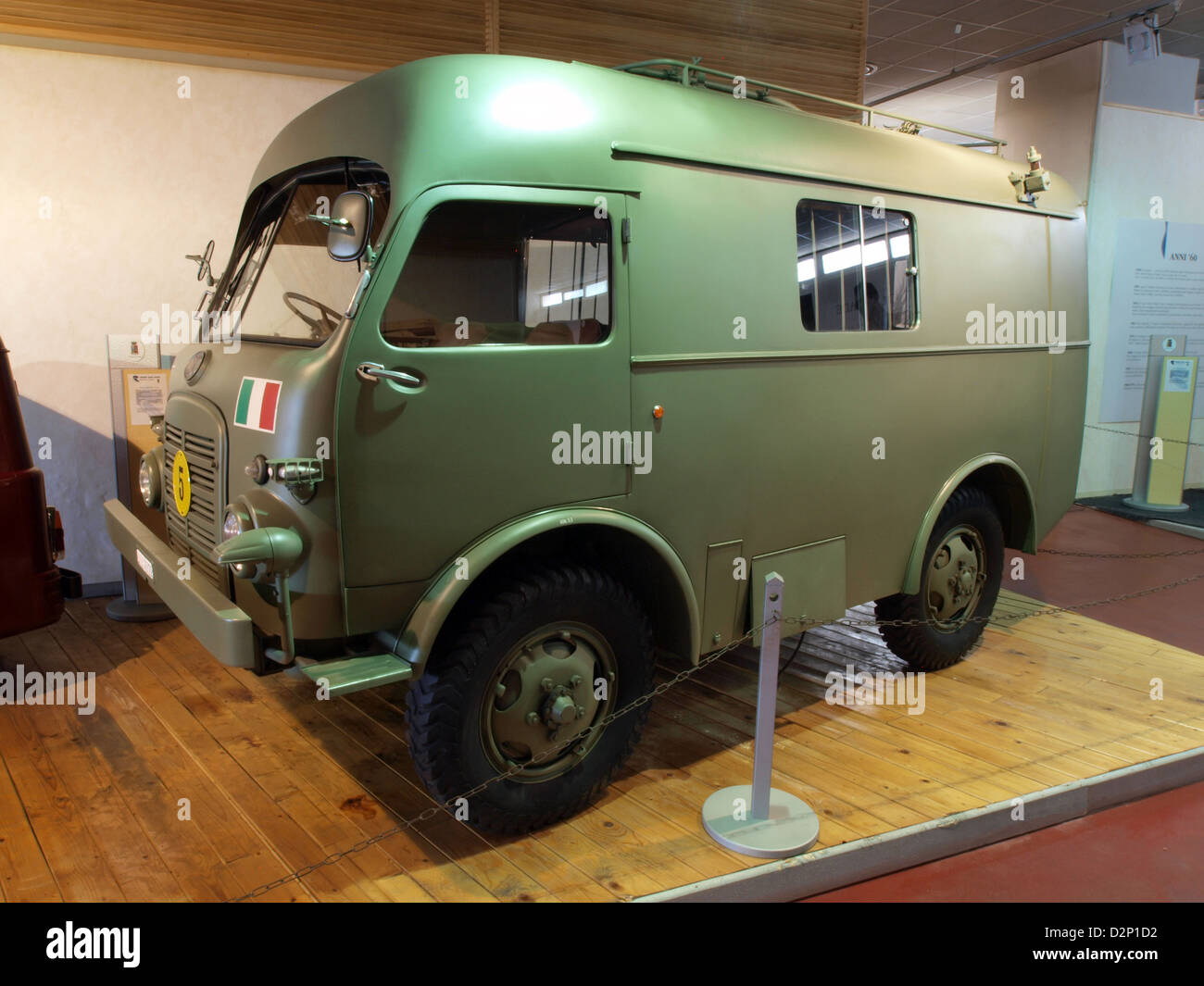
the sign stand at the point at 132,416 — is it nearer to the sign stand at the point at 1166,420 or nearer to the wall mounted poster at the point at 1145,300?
the wall mounted poster at the point at 1145,300

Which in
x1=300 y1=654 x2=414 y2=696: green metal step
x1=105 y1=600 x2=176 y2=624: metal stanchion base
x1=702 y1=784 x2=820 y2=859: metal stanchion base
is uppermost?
x1=300 y1=654 x2=414 y2=696: green metal step

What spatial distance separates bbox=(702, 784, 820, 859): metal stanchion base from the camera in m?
2.96

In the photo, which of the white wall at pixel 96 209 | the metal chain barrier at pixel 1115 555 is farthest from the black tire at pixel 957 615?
the white wall at pixel 96 209

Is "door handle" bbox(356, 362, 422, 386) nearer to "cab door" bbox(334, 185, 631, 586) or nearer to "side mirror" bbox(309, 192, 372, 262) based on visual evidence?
"cab door" bbox(334, 185, 631, 586)

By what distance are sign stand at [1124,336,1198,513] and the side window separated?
7.55 metres

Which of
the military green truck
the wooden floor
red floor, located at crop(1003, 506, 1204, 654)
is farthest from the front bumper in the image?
red floor, located at crop(1003, 506, 1204, 654)

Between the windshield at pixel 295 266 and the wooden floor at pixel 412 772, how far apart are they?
1699 mm

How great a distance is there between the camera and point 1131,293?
345 inches

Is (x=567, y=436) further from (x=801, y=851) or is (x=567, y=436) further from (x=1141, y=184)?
(x=1141, y=184)

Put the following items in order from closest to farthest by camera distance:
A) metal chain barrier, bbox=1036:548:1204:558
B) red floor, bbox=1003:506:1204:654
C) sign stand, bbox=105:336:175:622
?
1. sign stand, bbox=105:336:175:622
2. red floor, bbox=1003:506:1204:654
3. metal chain barrier, bbox=1036:548:1204:558

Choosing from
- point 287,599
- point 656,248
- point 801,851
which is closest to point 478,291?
point 656,248

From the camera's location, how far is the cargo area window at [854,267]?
370 centimetres

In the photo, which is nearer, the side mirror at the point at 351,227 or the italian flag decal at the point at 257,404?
the side mirror at the point at 351,227

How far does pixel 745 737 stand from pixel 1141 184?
774 centimetres
